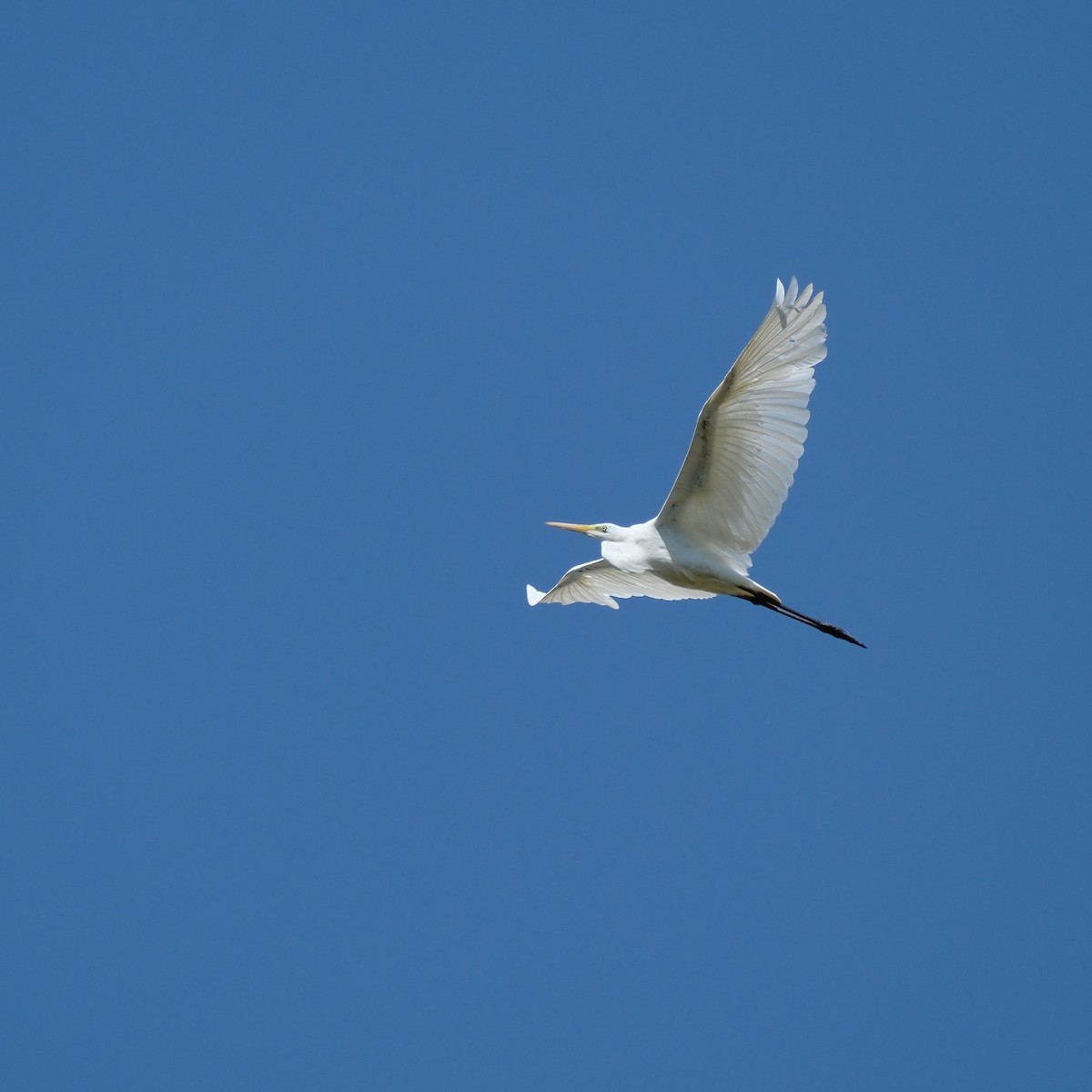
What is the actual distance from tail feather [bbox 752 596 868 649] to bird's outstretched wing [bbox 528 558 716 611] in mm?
409

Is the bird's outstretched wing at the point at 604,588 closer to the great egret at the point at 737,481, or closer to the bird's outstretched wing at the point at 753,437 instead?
the great egret at the point at 737,481

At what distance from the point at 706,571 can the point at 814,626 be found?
1105mm

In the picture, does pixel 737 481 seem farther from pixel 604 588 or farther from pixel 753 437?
pixel 604 588

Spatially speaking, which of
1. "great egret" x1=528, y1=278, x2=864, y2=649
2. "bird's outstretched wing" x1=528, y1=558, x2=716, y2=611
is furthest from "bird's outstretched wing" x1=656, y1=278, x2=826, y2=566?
"bird's outstretched wing" x1=528, y1=558, x2=716, y2=611

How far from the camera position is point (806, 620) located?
10.4m

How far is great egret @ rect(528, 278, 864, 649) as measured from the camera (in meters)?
8.68

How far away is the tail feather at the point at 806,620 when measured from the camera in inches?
404

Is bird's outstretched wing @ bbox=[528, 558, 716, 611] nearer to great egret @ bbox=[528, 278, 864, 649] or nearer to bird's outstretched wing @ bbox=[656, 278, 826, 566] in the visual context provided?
great egret @ bbox=[528, 278, 864, 649]

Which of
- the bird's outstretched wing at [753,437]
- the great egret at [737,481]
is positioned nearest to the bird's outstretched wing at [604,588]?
the great egret at [737,481]

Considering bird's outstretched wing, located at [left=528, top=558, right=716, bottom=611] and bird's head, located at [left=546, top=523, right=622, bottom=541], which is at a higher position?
bird's head, located at [left=546, top=523, right=622, bottom=541]

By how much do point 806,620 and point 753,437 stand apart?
1.88 meters

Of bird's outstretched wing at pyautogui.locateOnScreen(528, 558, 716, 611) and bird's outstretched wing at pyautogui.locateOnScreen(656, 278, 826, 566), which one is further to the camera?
bird's outstretched wing at pyautogui.locateOnScreen(528, 558, 716, 611)

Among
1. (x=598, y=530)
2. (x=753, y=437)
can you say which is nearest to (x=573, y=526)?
(x=598, y=530)

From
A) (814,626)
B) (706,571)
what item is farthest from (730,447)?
(814,626)
